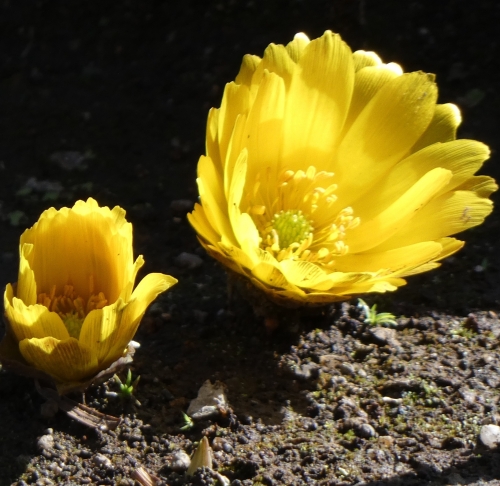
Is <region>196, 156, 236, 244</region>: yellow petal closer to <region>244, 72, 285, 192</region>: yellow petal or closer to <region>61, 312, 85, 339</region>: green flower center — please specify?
<region>244, 72, 285, 192</region>: yellow petal

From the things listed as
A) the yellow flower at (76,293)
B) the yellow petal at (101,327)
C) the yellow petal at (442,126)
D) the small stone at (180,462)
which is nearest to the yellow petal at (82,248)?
the yellow flower at (76,293)

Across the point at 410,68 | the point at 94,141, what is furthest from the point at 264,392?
the point at 410,68

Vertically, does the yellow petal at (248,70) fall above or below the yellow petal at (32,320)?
above

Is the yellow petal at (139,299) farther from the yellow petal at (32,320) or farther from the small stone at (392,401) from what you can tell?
the small stone at (392,401)

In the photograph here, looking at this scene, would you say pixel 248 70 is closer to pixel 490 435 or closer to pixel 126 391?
pixel 126 391

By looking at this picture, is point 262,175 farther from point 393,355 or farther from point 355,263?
point 393,355

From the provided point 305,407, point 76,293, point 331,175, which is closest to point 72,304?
point 76,293

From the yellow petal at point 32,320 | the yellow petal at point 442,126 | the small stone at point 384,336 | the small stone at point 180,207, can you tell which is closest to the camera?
the yellow petal at point 32,320
